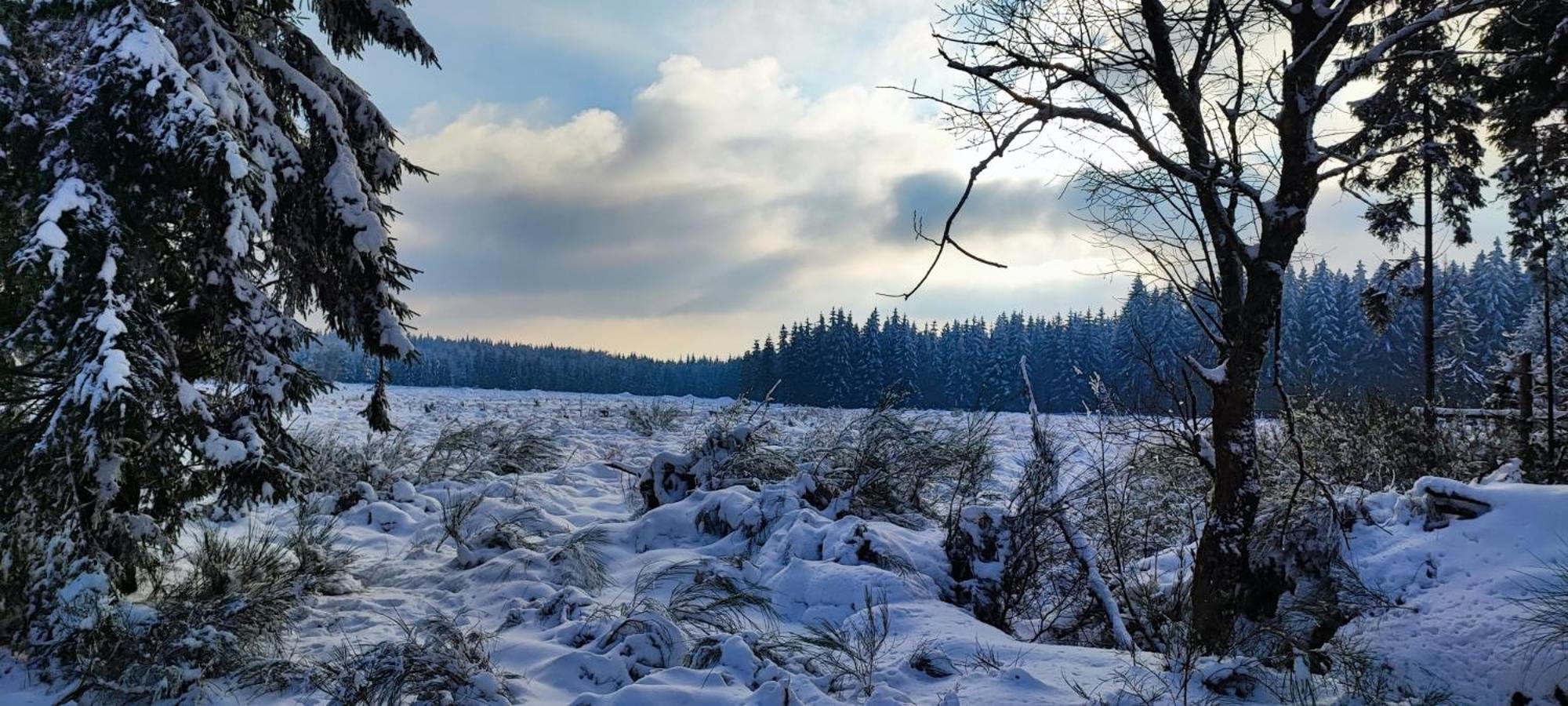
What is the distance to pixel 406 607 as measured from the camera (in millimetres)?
4281

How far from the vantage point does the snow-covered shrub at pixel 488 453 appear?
9.05 m

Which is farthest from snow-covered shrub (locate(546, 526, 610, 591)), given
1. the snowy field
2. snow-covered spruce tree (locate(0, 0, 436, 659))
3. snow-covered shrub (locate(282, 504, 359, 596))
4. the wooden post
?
the wooden post

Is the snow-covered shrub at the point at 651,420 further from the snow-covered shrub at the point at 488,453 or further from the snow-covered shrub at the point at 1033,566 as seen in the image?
the snow-covered shrub at the point at 1033,566

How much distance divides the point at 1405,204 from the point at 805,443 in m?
10.4

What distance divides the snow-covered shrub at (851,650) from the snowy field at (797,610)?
0.06 meters

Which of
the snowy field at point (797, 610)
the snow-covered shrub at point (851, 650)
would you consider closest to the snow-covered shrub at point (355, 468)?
the snowy field at point (797, 610)

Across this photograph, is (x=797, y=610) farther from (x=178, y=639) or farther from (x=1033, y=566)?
(x=178, y=639)

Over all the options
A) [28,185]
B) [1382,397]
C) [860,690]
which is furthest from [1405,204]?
[28,185]

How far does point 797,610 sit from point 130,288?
401cm

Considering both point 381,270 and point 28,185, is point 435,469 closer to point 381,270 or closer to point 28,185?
point 381,270

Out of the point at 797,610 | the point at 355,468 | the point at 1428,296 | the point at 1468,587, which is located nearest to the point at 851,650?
the point at 797,610

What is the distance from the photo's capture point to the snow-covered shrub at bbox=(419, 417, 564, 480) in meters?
9.05

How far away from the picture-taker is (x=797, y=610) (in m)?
4.23

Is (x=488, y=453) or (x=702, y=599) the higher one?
(x=488, y=453)
